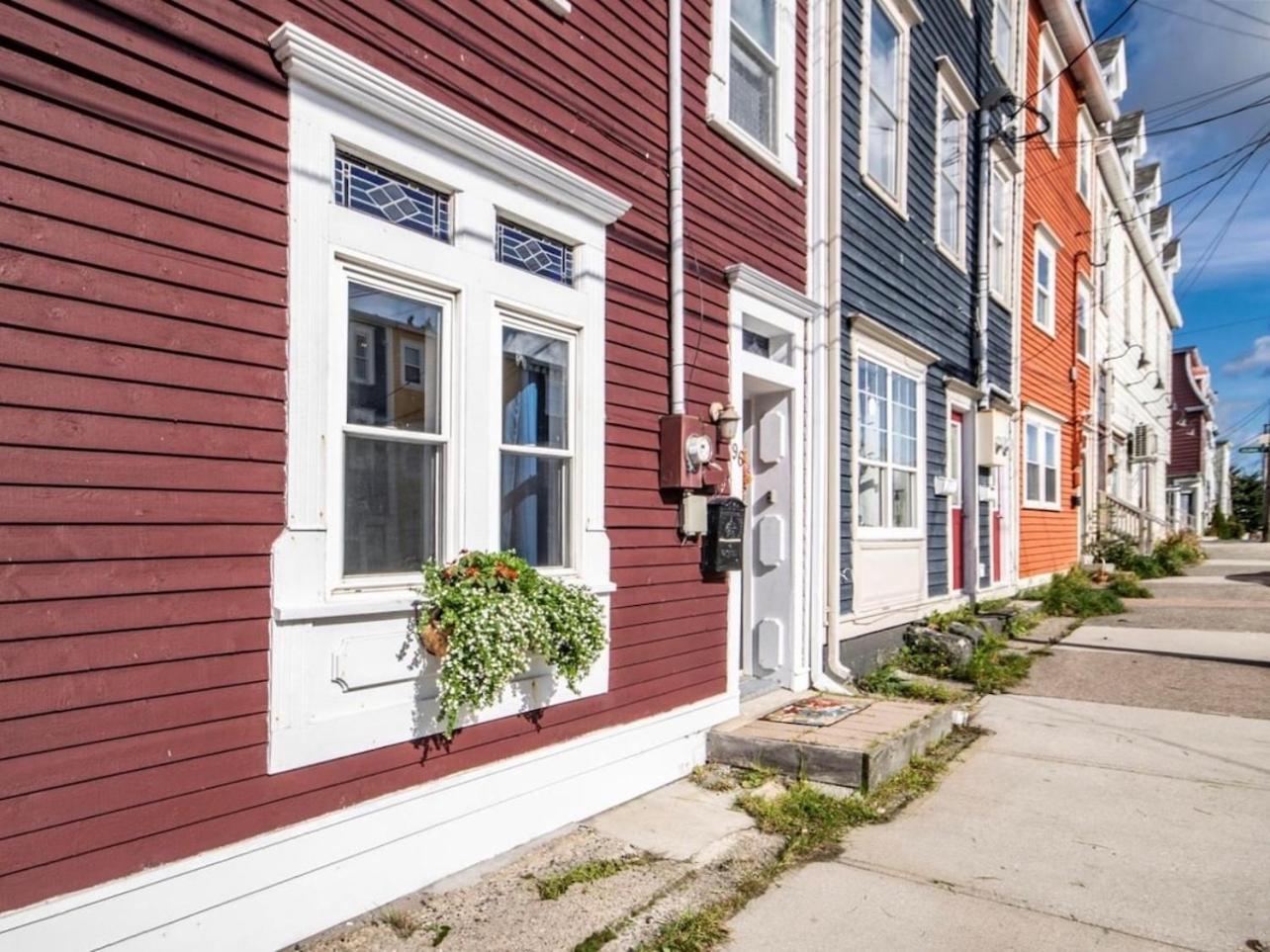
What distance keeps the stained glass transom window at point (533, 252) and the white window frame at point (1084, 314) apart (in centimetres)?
1386

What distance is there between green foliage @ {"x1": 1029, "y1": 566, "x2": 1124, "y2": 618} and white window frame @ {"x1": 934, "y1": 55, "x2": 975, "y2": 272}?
458 centimetres

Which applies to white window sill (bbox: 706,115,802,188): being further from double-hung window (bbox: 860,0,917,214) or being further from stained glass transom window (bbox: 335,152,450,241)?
stained glass transom window (bbox: 335,152,450,241)

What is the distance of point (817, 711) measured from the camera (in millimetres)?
5797

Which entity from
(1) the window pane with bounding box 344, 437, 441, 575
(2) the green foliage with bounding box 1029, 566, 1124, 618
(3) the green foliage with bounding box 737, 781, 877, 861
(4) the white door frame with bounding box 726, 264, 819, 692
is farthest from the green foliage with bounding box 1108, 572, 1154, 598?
(1) the window pane with bounding box 344, 437, 441, 575

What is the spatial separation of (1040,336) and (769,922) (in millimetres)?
12035

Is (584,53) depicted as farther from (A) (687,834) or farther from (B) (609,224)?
(A) (687,834)

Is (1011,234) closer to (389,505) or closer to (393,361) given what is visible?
(393,361)

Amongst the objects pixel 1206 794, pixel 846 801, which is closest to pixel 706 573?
pixel 846 801

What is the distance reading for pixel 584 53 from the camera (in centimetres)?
459

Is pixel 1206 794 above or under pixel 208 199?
under

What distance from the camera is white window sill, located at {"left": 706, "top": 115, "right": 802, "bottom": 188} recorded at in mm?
5629

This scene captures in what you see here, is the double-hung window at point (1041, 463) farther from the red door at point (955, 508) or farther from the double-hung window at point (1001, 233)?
the red door at point (955, 508)

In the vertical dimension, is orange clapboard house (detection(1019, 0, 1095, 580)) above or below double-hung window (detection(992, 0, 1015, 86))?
below

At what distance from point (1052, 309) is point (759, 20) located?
9.58 m
